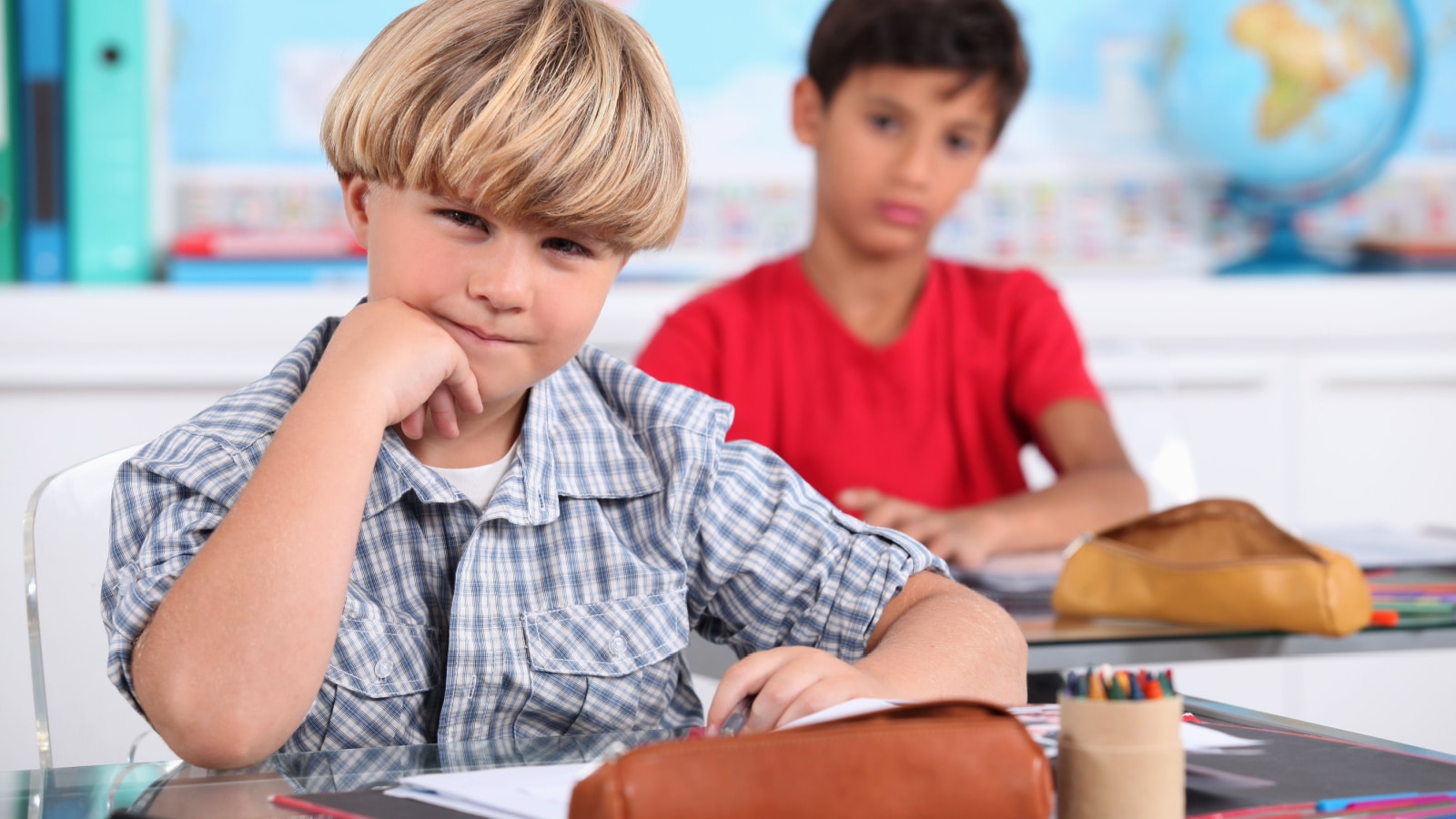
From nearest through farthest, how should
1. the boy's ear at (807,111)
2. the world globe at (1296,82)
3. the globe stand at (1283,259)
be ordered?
the boy's ear at (807,111) < the world globe at (1296,82) < the globe stand at (1283,259)

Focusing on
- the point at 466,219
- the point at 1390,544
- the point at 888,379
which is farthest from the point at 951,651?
the point at 888,379

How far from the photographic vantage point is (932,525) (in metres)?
1.28

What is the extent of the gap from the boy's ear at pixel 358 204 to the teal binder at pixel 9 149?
4.10 ft

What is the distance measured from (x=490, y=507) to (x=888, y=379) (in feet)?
2.81

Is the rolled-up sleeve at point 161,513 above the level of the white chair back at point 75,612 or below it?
above

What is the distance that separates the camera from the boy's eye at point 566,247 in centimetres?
81

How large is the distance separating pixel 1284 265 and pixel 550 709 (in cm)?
177

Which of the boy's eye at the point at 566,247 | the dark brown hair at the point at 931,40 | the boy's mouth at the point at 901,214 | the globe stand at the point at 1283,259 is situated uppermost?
the dark brown hair at the point at 931,40

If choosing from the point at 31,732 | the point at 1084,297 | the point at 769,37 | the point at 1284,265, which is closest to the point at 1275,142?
the point at 1284,265

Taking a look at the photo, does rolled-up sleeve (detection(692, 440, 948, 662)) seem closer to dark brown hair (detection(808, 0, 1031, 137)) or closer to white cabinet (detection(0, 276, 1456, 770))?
dark brown hair (detection(808, 0, 1031, 137))

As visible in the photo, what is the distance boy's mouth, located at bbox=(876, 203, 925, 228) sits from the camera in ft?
5.25

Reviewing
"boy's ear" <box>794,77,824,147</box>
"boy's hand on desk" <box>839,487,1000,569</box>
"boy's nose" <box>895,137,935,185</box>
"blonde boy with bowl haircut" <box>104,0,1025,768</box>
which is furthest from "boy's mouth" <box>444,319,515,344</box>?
"boy's ear" <box>794,77,824,147</box>

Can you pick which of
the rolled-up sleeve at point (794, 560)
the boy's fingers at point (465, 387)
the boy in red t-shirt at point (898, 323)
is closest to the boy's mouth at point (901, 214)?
the boy in red t-shirt at point (898, 323)

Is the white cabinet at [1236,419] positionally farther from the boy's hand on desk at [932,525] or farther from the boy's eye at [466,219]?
the boy's eye at [466,219]
